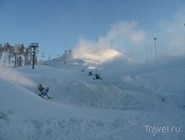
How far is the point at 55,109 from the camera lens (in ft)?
75.2

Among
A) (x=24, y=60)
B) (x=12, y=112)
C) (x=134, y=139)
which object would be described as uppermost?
(x=24, y=60)

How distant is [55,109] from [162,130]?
7349 millimetres

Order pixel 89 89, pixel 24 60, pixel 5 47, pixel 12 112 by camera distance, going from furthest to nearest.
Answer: pixel 24 60 < pixel 5 47 < pixel 89 89 < pixel 12 112

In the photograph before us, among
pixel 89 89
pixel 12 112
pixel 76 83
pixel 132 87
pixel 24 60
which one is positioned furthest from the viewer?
pixel 24 60

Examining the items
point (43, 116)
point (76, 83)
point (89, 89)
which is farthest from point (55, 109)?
point (76, 83)

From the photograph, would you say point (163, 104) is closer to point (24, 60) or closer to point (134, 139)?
point (134, 139)

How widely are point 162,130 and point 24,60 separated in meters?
102

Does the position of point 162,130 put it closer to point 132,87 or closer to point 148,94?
point 148,94

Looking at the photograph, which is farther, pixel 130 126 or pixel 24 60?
pixel 24 60

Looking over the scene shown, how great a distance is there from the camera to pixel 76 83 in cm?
4066

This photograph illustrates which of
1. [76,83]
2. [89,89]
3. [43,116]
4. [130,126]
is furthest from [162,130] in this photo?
[76,83]

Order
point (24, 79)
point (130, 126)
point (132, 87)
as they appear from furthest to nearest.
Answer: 1. point (132, 87)
2. point (24, 79)
3. point (130, 126)

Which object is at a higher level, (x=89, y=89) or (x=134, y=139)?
(x=89, y=89)

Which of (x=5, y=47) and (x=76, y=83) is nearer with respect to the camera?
(x=76, y=83)
